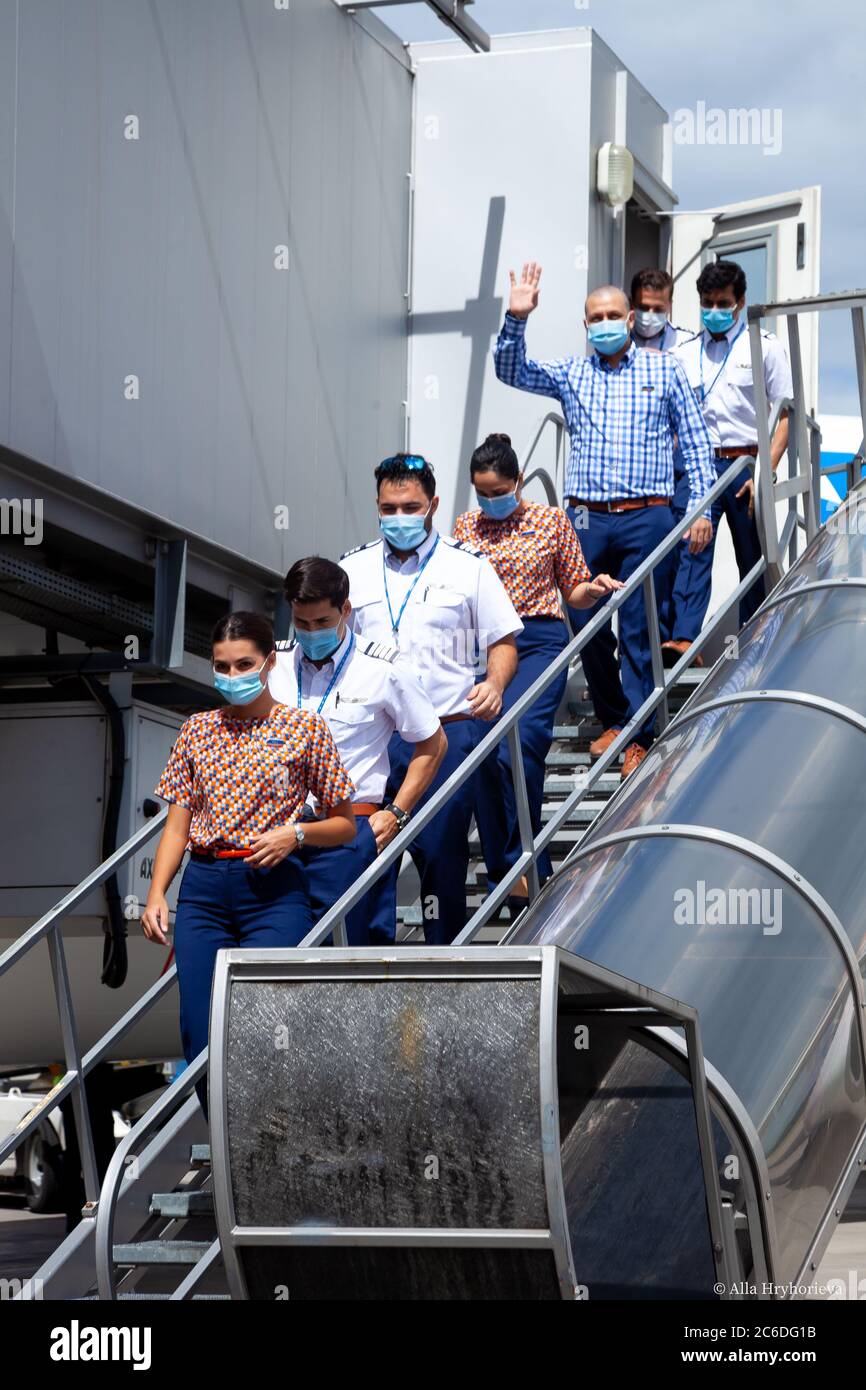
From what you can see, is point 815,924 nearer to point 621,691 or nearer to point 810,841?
point 810,841

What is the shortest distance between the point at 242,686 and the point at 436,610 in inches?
46.2

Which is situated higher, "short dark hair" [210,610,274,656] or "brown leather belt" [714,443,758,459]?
"brown leather belt" [714,443,758,459]

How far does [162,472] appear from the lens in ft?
30.8

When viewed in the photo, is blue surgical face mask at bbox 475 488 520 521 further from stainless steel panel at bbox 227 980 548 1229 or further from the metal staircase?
stainless steel panel at bbox 227 980 548 1229

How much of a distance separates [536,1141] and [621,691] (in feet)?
15.7

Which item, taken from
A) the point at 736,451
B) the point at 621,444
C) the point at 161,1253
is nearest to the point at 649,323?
the point at 736,451

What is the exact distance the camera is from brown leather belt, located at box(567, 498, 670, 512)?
8.57 metres

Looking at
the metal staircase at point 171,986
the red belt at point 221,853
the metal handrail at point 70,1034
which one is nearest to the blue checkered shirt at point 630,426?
the metal staircase at point 171,986

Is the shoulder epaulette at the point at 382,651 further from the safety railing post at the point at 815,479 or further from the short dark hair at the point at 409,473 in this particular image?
the safety railing post at the point at 815,479

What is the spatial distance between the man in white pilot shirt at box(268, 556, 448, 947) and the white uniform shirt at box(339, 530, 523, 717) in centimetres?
40

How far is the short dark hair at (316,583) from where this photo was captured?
6113 mm

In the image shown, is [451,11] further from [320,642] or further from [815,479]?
[320,642]

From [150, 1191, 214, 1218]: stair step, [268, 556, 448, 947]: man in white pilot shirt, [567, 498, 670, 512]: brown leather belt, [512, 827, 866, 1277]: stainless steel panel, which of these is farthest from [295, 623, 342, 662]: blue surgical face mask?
[567, 498, 670, 512]: brown leather belt
